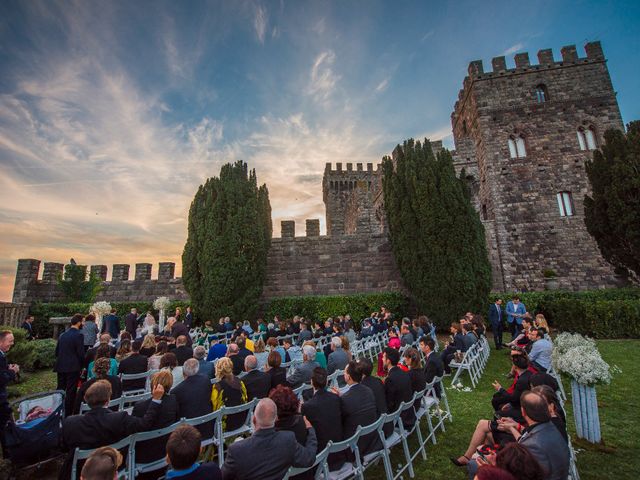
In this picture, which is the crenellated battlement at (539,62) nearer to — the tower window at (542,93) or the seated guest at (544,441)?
the tower window at (542,93)

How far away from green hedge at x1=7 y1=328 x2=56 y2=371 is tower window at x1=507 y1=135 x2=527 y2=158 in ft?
80.5

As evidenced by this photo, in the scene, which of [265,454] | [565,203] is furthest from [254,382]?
[565,203]

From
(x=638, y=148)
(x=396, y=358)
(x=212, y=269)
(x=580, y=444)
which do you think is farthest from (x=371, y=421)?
(x=638, y=148)

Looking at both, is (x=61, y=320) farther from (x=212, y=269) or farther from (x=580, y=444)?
(x=580, y=444)

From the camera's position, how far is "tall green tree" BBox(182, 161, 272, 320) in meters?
14.2

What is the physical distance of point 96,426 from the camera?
10.4 feet

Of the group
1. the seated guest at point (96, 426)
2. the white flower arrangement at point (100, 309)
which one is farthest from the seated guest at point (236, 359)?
the white flower arrangement at point (100, 309)

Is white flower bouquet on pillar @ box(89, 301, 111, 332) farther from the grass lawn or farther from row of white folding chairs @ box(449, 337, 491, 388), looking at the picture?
row of white folding chairs @ box(449, 337, 491, 388)

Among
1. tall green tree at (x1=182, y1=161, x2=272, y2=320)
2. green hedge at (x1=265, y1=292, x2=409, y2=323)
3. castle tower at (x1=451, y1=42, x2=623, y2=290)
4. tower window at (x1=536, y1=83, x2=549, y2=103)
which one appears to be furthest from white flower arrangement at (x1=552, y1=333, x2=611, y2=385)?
tower window at (x1=536, y1=83, x2=549, y2=103)

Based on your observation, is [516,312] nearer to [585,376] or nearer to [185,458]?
[585,376]

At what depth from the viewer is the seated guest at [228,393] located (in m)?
4.54

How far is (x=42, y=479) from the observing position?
4.11 metres

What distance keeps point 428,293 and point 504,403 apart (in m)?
9.56

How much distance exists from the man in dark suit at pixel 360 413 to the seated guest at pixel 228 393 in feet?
5.41
